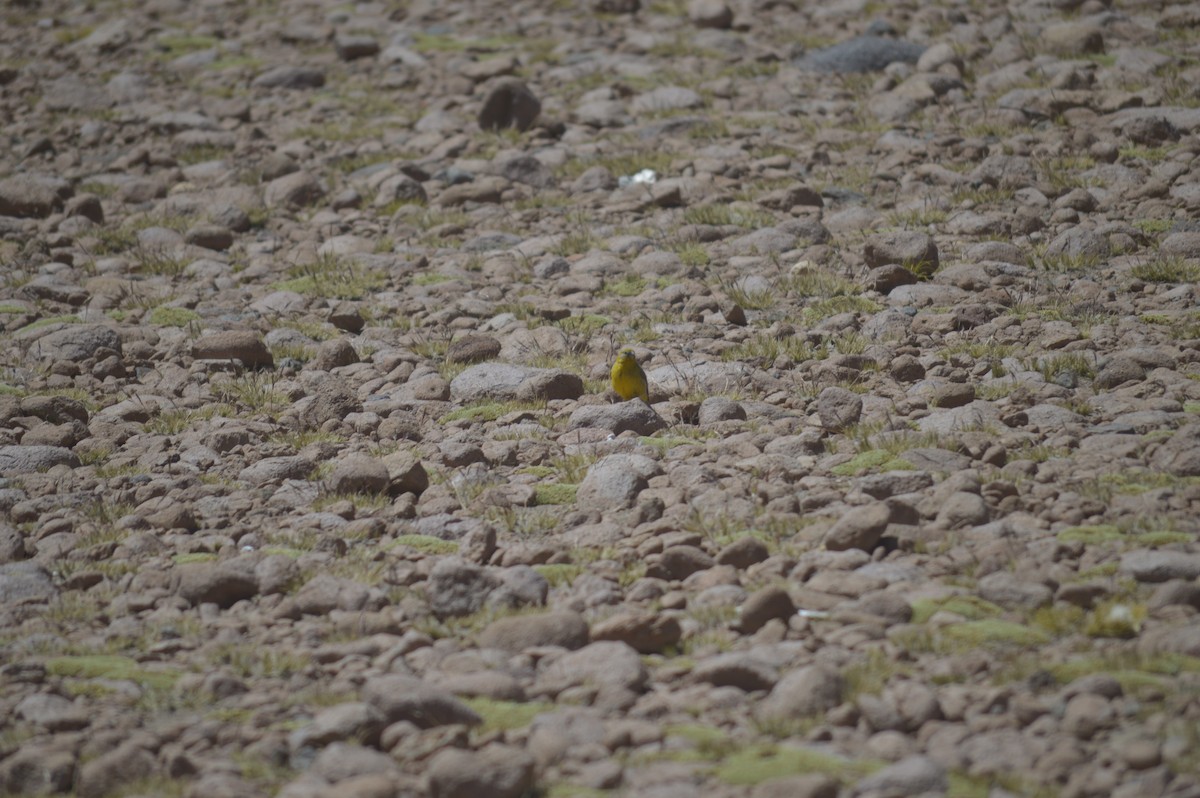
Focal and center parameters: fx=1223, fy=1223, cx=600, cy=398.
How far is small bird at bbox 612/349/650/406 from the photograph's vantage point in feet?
24.1

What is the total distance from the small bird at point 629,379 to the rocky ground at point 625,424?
0.49 ft

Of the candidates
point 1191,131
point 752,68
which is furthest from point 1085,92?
point 752,68

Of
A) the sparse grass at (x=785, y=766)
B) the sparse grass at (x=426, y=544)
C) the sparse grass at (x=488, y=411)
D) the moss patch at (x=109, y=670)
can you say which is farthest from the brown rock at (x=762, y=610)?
the sparse grass at (x=488, y=411)

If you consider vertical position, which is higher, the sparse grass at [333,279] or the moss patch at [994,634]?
the moss patch at [994,634]

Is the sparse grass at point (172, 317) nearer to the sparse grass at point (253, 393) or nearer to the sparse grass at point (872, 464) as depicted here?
the sparse grass at point (253, 393)

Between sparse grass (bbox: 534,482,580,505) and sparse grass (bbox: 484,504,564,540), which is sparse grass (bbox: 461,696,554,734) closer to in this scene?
sparse grass (bbox: 484,504,564,540)

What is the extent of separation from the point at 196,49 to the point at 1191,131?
1268cm

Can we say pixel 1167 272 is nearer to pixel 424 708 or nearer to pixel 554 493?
pixel 554 493

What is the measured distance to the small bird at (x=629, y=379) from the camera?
736cm

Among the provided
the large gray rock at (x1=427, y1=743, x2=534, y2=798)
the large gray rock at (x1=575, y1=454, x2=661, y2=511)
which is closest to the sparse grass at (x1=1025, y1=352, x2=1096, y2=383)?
A: the large gray rock at (x1=575, y1=454, x2=661, y2=511)

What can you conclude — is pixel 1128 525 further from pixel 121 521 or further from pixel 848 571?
pixel 121 521

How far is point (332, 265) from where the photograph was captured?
1044cm

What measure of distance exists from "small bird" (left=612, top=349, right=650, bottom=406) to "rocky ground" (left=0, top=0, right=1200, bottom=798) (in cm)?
15

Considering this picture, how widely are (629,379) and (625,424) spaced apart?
0.35 m
